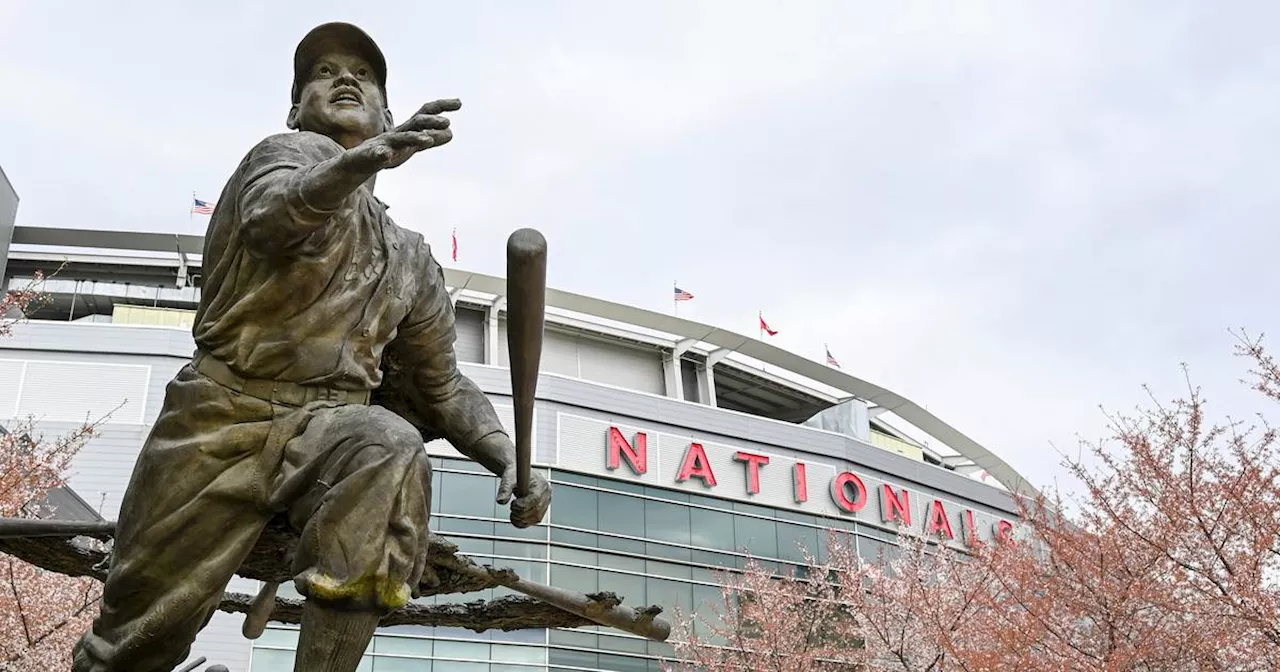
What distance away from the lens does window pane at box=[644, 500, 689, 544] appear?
3152cm

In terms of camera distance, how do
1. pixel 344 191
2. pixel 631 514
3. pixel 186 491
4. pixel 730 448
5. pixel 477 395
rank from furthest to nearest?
pixel 730 448 < pixel 631 514 < pixel 477 395 < pixel 186 491 < pixel 344 191

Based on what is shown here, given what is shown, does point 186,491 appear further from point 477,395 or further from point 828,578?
point 828,578

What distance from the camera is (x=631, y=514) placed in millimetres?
31438

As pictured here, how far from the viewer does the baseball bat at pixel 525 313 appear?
2.59 metres

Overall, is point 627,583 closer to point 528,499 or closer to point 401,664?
point 401,664

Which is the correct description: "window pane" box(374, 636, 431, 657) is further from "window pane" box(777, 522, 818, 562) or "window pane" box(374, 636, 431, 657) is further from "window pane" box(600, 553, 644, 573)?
"window pane" box(777, 522, 818, 562)

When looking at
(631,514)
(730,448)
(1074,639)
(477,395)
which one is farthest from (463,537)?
(477,395)

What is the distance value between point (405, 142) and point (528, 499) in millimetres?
1113

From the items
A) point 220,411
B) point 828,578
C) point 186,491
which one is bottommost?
point 186,491

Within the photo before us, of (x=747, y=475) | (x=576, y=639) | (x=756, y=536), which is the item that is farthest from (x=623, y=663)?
(x=747, y=475)

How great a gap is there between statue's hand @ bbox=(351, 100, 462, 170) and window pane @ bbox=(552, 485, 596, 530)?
27773 mm

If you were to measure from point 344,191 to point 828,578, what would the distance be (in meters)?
31.8

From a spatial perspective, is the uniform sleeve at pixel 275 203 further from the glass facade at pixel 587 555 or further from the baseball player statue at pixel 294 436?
the glass facade at pixel 587 555

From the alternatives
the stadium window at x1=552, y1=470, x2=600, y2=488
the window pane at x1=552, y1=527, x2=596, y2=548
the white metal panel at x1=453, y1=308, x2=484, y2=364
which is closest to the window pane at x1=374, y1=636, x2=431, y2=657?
the window pane at x1=552, y1=527, x2=596, y2=548
